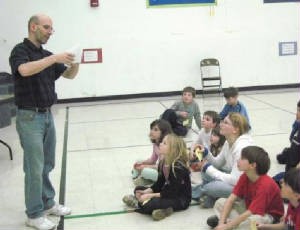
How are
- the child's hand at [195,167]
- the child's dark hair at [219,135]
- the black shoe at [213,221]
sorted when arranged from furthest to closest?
the child's hand at [195,167] < the child's dark hair at [219,135] < the black shoe at [213,221]

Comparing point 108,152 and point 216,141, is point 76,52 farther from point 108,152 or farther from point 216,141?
point 108,152

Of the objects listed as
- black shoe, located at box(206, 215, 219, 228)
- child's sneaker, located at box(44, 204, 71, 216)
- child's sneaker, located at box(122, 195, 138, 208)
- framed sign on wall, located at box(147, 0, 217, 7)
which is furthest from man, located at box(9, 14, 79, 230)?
framed sign on wall, located at box(147, 0, 217, 7)

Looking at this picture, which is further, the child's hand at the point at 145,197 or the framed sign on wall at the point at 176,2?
the framed sign on wall at the point at 176,2

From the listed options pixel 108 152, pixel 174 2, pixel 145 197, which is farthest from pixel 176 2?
pixel 145 197

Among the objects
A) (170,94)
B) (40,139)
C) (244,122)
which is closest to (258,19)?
(170,94)

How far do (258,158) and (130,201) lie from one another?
1.17 meters

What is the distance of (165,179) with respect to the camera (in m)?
3.33

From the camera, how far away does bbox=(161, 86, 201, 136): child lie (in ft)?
17.5

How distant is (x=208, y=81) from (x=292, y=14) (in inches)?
88.7

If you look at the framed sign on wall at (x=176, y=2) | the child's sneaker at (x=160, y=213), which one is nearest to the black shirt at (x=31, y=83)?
the child's sneaker at (x=160, y=213)

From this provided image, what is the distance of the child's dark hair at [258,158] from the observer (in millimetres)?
2773

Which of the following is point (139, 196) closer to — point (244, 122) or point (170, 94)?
point (244, 122)

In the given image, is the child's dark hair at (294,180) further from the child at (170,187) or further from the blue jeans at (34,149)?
the blue jeans at (34,149)

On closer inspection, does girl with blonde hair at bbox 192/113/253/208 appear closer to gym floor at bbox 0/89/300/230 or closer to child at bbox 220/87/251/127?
gym floor at bbox 0/89/300/230
